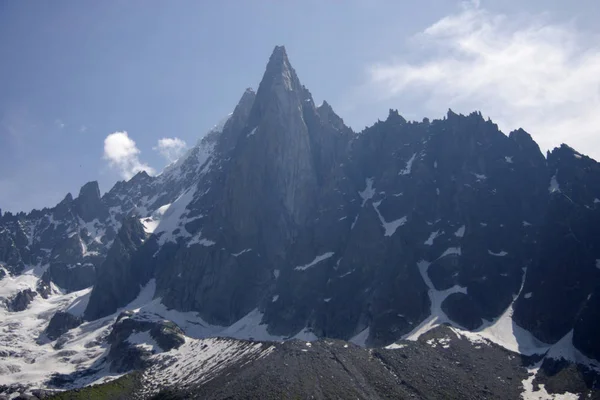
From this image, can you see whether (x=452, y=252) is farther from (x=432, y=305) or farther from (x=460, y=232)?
(x=432, y=305)

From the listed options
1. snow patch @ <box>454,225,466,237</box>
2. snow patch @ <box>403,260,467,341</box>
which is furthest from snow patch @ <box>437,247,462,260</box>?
snow patch @ <box>454,225,466,237</box>

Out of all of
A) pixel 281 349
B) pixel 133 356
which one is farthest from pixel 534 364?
pixel 133 356

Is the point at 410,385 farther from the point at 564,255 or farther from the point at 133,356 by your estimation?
the point at 133,356

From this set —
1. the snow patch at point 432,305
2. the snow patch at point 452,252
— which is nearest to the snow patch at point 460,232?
the snow patch at point 452,252

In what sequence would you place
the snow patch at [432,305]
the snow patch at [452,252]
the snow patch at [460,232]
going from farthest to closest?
the snow patch at [460,232] < the snow patch at [452,252] < the snow patch at [432,305]

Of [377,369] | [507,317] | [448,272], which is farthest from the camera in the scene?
[448,272]

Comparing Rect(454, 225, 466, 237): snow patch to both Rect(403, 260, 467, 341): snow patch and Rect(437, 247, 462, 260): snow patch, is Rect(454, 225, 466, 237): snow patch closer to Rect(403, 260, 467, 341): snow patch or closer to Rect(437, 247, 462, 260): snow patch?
Rect(437, 247, 462, 260): snow patch

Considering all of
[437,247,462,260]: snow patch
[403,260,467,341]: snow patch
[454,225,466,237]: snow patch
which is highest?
[454,225,466,237]: snow patch

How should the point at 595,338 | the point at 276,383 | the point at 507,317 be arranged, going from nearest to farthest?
the point at 276,383 < the point at 595,338 < the point at 507,317

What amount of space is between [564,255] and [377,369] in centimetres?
6945

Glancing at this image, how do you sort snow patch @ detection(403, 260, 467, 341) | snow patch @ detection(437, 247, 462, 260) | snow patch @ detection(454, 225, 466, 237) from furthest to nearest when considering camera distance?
snow patch @ detection(454, 225, 466, 237) < snow patch @ detection(437, 247, 462, 260) < snow patch @ detection(403, 260, 467, 341)

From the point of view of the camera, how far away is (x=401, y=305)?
175 m

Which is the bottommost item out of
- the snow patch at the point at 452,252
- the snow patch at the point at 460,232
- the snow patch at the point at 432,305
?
the snow patch at the point at 432,305

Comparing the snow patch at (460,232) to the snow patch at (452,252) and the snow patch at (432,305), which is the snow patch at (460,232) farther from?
the snow patch at (432,305)
